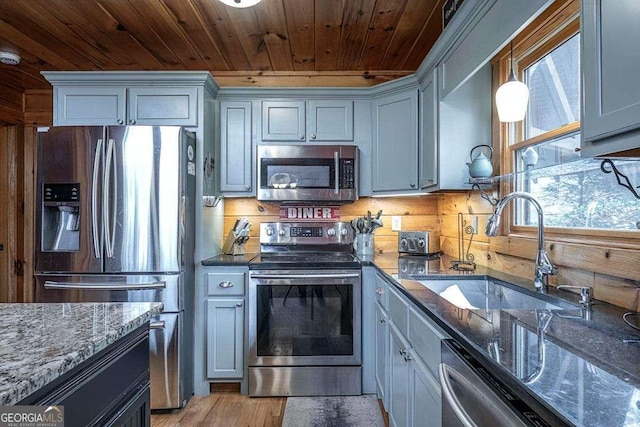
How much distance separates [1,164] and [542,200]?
4.18 meters

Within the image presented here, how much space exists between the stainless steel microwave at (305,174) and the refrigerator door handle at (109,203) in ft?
3.10

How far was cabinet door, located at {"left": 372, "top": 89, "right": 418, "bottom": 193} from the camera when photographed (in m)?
2.70

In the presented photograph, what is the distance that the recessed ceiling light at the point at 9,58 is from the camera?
9.24ft

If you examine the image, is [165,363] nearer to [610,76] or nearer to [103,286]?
[103,286]

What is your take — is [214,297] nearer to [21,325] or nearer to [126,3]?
[21,325]

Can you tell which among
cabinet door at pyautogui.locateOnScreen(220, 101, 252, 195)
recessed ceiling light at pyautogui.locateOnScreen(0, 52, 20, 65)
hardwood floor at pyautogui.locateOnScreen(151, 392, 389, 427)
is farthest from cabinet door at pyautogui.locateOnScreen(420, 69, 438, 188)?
recessed ceiling light at pyautogui.locateOnScreen(0, 52, 20, 65)

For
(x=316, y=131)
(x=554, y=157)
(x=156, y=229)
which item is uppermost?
(x=316, y=131)

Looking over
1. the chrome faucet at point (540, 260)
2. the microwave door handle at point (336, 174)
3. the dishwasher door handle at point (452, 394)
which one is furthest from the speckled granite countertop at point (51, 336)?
the microwave door handle at point (336, 174)

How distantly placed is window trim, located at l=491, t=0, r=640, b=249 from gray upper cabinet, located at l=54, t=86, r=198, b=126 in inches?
76.2

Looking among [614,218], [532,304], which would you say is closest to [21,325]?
[532,304]

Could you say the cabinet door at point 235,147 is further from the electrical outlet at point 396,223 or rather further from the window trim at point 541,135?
the window trim at point 541,135

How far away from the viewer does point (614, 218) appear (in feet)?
4.53

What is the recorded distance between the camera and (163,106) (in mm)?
2648

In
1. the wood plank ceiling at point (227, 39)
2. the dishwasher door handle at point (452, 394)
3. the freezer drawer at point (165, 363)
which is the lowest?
the freezer drawer at point (165, 363)
